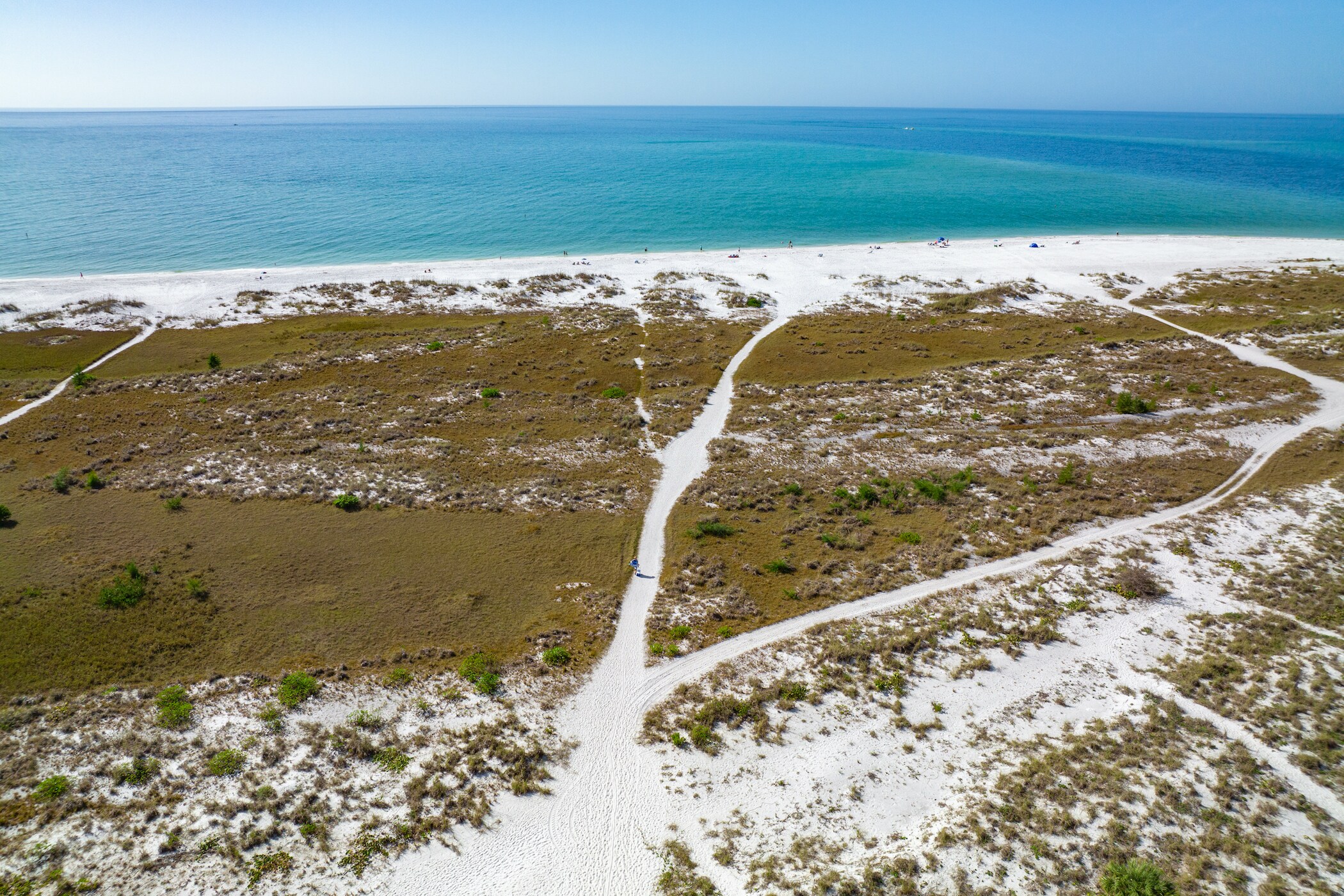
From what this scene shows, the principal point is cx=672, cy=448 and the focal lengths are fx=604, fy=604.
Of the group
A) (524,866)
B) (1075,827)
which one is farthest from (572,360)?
(1075,827)

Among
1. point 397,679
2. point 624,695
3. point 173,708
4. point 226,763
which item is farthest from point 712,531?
point 173,708

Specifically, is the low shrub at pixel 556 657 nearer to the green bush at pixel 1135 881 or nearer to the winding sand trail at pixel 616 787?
the winding sand trail at pixel 616 787

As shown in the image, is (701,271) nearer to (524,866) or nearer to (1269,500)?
(1269,500)

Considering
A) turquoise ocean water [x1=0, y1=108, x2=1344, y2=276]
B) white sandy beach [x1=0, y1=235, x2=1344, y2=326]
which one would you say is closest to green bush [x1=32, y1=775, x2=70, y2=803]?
white sandy beach [x1=0, y1=235, x2=1344, y2=326]

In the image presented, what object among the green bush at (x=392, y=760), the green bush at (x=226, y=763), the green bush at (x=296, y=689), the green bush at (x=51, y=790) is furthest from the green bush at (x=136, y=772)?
the green bush at (x=392, y=760)

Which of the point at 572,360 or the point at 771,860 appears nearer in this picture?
the point at 771,860
